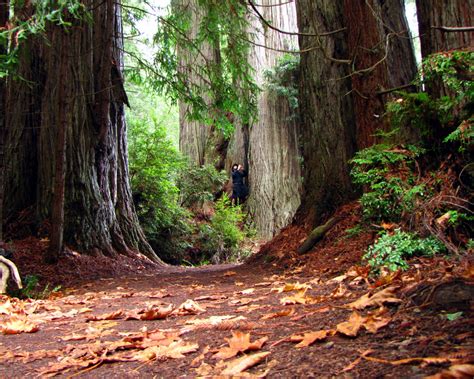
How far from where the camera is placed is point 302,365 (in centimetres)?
171

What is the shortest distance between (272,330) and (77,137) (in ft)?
17.4

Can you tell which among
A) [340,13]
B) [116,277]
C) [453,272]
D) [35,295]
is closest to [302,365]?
[453,272]

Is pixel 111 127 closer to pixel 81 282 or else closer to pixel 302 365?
pixel 81 282

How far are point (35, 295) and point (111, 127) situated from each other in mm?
3425

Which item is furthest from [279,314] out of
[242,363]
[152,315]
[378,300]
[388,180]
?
[388,180]

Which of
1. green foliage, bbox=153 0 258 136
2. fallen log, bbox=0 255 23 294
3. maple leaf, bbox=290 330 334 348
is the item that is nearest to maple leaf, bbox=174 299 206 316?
maple leaf, bbox=290 330 334 348

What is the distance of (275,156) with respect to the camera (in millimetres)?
13281

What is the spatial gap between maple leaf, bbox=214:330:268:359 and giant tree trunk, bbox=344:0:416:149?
3437mm

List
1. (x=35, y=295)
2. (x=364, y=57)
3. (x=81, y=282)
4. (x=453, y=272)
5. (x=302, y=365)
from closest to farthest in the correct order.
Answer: (x=302, y=365)
(x=453, y=272)
(x=35, y=295)
(x=364, y=57)
(x=81, y=282)

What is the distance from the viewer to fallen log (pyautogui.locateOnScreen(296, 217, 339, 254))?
5285mm

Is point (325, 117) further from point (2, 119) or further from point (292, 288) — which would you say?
point (2, 119)

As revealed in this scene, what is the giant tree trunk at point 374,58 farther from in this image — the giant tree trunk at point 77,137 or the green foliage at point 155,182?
the green foliage at point 155,182

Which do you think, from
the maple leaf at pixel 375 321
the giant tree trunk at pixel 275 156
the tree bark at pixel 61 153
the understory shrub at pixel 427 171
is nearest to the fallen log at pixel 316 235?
the understory shrub at pixel 427 171

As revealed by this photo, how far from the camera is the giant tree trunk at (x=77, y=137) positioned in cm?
661
